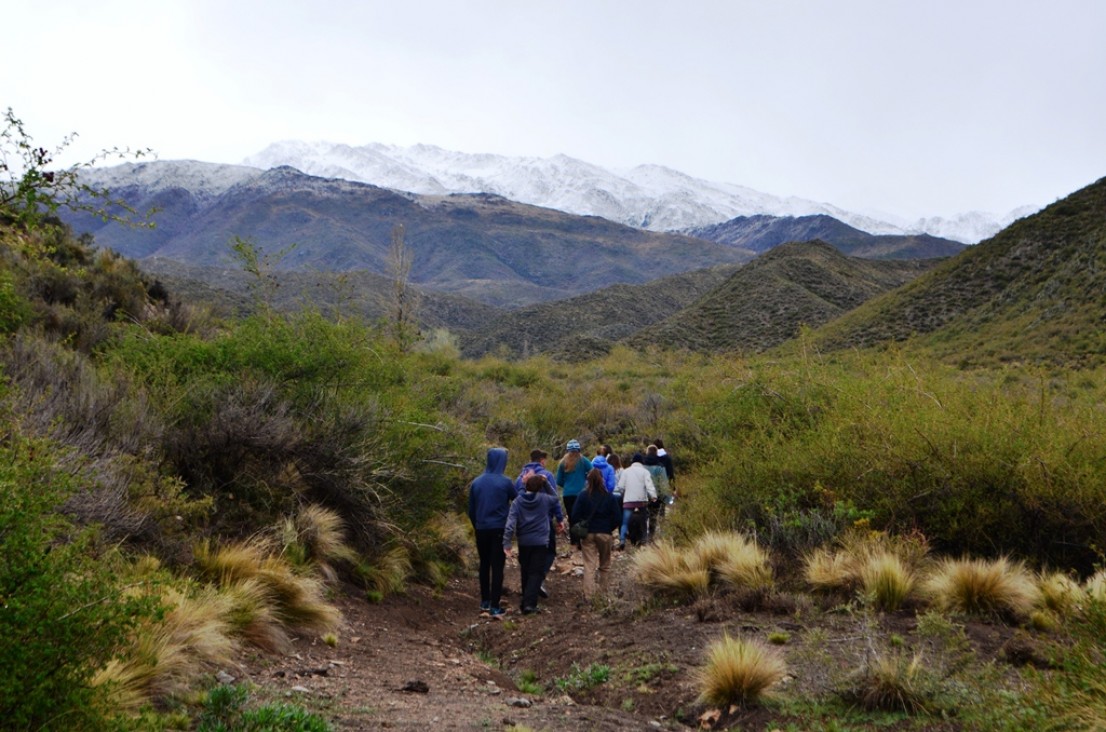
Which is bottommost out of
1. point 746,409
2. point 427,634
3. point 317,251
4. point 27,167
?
point 427,634

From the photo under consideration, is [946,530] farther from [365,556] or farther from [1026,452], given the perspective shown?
[365,556]

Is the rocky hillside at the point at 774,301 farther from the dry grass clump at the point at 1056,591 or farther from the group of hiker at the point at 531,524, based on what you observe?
the dry grass clump at the point at 1056,591

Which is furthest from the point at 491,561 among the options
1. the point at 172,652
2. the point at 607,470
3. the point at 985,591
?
the point at 985,591

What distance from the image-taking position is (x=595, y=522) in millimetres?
9844

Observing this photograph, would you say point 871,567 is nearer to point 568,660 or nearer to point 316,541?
point 568,660

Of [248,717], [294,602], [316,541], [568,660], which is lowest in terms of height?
[568,660]

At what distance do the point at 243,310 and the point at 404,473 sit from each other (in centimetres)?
3486

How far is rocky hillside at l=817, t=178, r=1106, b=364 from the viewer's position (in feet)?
115

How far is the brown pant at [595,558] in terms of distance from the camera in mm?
9945

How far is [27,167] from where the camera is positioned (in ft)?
18.9

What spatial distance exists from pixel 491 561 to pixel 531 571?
49 centimetres

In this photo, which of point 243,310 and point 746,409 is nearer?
point 746,409

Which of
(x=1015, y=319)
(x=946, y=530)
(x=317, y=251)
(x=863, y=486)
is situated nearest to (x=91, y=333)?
(x=863, y=486)

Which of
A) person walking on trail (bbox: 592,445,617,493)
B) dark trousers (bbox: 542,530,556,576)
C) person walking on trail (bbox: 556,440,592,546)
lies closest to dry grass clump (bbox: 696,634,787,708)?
dark trousers (bbox: 542,530,556,576)
